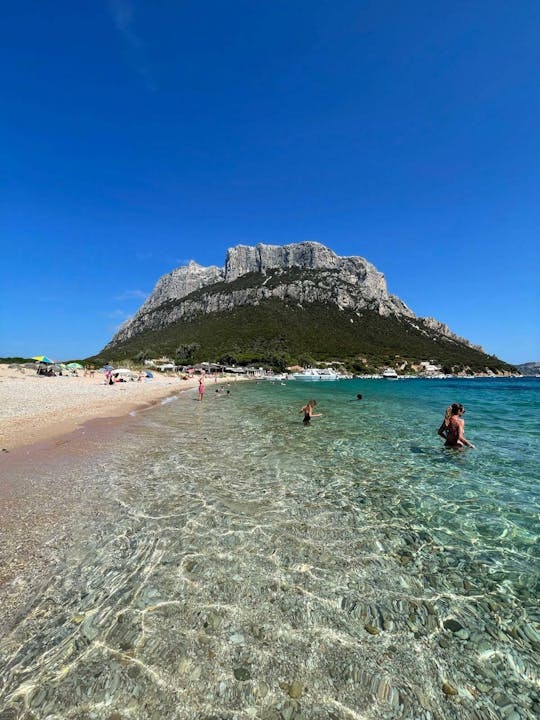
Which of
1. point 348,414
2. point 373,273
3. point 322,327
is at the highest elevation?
point 373,273

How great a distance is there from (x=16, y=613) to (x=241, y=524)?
3674 millimetres

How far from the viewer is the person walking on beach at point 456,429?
12656mm

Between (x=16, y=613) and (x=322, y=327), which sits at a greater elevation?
(x=322, y=327)

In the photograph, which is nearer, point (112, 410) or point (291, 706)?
point (291, 706)

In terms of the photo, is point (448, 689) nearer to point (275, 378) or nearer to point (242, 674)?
point (242, 674)

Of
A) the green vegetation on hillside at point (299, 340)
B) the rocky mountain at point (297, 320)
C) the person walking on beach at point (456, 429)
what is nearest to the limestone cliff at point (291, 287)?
the rocky mountain at point (297, 320)

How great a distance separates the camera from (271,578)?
4949mm

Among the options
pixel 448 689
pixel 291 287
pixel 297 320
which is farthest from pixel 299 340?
pixel 448 689

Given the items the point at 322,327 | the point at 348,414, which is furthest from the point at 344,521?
the point at 322,327

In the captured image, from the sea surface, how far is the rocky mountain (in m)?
103

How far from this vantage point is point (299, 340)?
129 metres

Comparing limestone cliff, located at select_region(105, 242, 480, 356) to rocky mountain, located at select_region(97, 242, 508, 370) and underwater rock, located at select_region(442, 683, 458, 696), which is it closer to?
rocky mountain, located at select_region(97, 242, 508, 370)

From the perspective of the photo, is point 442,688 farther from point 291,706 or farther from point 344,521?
point 344,521

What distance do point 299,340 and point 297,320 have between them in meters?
13.4
